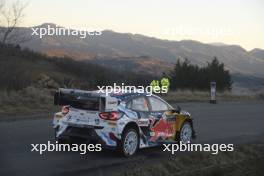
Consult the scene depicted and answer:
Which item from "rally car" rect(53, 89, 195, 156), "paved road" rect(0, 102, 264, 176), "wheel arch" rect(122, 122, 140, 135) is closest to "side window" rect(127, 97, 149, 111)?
"rally car" rect(53, 89, 195, 156)

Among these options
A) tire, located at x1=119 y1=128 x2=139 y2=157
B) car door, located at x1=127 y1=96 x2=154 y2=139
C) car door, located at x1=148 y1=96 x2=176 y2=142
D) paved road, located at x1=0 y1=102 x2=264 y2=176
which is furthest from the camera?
car door, located at x1=148 y1=96 x2=176 y2=142

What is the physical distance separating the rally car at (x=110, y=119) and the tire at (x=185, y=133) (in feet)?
3.56

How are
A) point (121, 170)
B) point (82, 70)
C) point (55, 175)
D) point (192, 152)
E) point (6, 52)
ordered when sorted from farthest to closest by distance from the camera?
point (82, 70), point (6, 52), point (192, 152), point (121, 170), point (55, 175)

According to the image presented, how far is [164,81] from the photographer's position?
3456 centimetres

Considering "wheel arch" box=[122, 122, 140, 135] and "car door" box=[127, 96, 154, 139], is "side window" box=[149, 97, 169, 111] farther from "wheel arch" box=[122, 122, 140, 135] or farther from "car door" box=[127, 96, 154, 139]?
"wheel arch" box=[122, 122, 140, 135]

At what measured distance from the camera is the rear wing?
12.5 meters

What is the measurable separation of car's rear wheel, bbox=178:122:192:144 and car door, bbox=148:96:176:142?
0.38 metres

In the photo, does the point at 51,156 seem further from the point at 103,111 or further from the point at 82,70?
the point at 82,70

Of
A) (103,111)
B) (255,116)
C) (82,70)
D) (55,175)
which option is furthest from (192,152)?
(82,70)

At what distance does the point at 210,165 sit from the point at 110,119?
2.34 m

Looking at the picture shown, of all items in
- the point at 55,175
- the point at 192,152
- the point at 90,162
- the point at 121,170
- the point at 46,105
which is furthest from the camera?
the point at 46,105

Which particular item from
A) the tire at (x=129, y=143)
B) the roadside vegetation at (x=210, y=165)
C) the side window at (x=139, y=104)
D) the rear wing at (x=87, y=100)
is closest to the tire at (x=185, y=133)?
the roadside vegetation at (x=210, y=165)

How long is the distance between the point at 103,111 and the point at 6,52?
788 inches

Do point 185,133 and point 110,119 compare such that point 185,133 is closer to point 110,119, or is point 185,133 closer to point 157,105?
point 157,105
